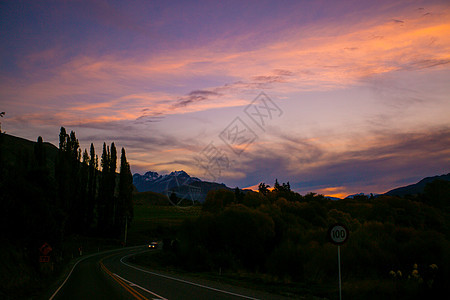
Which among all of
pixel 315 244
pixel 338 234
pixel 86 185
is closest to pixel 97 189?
pixel 86 185

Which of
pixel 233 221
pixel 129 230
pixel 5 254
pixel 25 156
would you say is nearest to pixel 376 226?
pixel 233 221

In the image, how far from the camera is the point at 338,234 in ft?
40.7

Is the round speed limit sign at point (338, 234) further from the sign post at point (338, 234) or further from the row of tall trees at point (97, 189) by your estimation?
the row of tall trees at point (97, 189)

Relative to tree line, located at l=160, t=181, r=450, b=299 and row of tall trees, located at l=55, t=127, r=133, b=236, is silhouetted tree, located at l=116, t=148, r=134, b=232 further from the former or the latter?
tree line, located at l=160, t=181, r=450, b=299

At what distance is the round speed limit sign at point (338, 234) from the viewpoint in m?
12.3

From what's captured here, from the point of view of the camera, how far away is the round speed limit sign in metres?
12.3

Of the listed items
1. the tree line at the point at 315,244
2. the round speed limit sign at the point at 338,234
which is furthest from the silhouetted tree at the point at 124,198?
the round speed limit sign at the point at 338,234

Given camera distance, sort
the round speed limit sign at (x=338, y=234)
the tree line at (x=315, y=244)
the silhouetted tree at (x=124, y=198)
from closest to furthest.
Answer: the round speed limit sign at (x=338, y=234)
the tree line at (x=315, y=244)
the silhouetted tree at (x=124, y=198)

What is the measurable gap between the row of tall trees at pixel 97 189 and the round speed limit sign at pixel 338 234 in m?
66.0

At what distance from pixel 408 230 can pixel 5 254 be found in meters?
34.6

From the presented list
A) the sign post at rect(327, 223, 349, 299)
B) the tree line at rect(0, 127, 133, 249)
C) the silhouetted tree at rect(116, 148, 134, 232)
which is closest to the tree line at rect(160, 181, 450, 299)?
the sign post at rect(327, 223, 349, 299)

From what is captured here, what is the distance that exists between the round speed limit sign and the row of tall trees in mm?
65951

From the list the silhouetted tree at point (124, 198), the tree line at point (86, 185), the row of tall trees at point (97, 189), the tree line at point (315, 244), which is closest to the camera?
the tree line at point (315, 244)

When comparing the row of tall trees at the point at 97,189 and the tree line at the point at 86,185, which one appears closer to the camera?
the tree line at the point at 86,185
